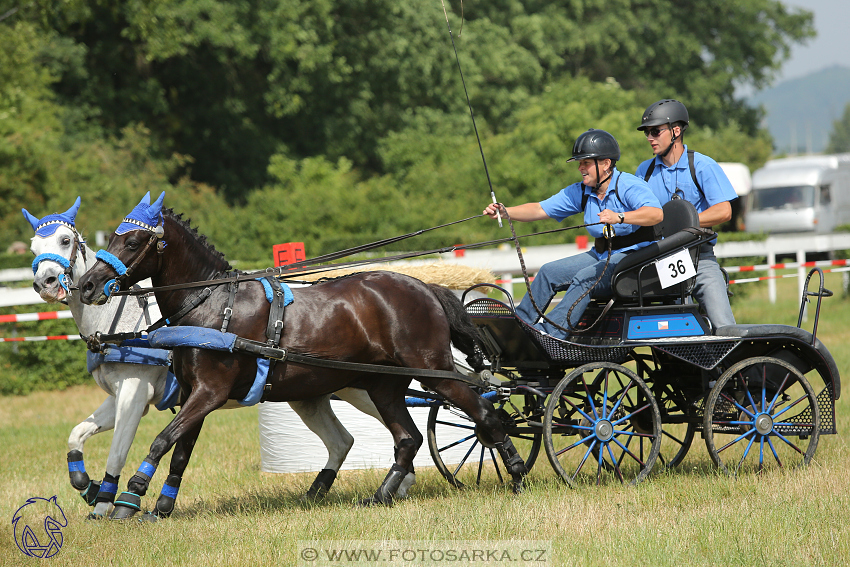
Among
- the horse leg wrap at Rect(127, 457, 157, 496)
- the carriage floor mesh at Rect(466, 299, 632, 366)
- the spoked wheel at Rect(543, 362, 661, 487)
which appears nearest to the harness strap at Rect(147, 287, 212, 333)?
the horse leg wrap at Rect(127, 457, 157, 496)

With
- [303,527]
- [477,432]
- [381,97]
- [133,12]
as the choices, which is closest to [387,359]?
[477,432]

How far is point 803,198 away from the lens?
28.0 m

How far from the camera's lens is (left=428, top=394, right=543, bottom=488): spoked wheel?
6.77 m

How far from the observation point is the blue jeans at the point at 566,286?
6.39 m

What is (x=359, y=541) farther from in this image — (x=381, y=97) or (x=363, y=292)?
(x=381, y=97)

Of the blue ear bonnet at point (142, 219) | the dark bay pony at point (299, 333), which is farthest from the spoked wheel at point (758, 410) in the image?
the blue ear bonnet at point (142, 219)

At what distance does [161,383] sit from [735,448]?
4.75 metres

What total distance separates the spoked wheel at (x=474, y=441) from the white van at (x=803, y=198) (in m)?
21.5

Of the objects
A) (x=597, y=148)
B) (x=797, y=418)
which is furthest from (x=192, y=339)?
(x=797, y=418)

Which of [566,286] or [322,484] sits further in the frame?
[322,484]

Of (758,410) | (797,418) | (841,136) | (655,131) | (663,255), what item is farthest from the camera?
(841,136)

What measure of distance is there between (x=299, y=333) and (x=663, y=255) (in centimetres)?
248

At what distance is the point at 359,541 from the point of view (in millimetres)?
5094

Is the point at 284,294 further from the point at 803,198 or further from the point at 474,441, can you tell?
the point at 803,198
